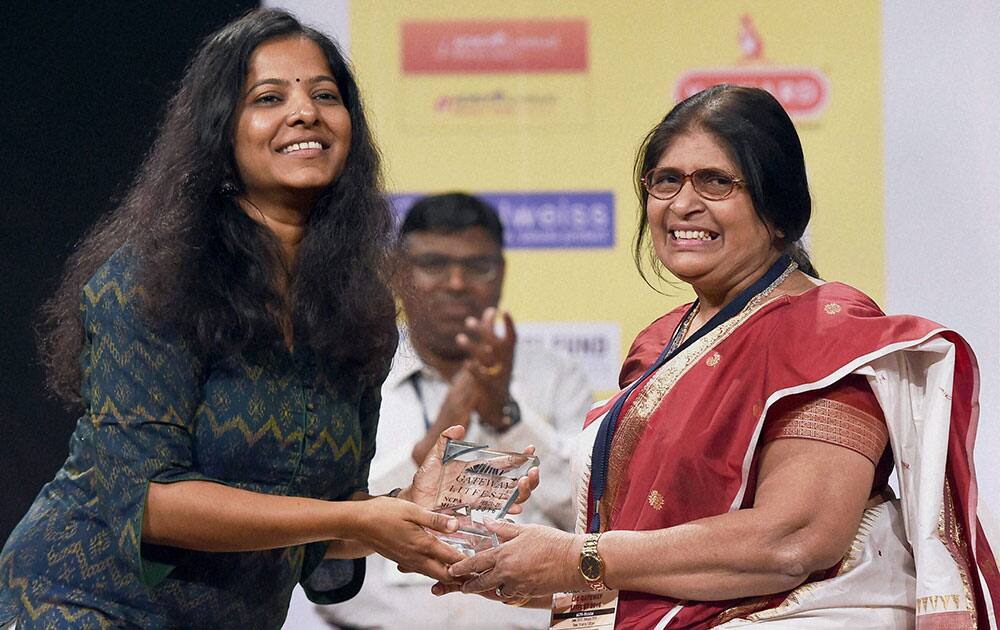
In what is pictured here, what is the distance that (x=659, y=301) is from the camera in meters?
3.80

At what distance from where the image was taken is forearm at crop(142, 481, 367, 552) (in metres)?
1.84

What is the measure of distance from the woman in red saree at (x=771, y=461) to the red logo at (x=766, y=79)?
172 centimetres

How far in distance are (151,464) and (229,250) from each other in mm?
399

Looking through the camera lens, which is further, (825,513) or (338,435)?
(338,435)

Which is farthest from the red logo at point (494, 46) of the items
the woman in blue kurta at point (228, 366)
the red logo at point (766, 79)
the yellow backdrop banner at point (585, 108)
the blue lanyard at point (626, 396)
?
the blue lanyard at point (626, 396)

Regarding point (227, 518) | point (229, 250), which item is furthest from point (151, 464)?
point (229, 250)

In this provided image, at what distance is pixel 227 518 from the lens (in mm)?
1843

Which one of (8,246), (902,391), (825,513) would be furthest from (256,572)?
(8,246)

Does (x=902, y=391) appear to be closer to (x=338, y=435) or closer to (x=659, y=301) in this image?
(x=338, y=435)

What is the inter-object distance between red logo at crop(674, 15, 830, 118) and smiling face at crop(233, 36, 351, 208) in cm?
191

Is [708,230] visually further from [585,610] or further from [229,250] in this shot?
[229,250]

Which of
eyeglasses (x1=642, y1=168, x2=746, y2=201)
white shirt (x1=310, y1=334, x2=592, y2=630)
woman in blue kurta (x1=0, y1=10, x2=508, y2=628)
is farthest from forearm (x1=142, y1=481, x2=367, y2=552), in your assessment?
white shirt (x1=310, y1=334, x2=592, y2=630)

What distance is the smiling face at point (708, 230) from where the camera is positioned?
2086 mm

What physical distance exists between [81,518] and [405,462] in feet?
6.33
